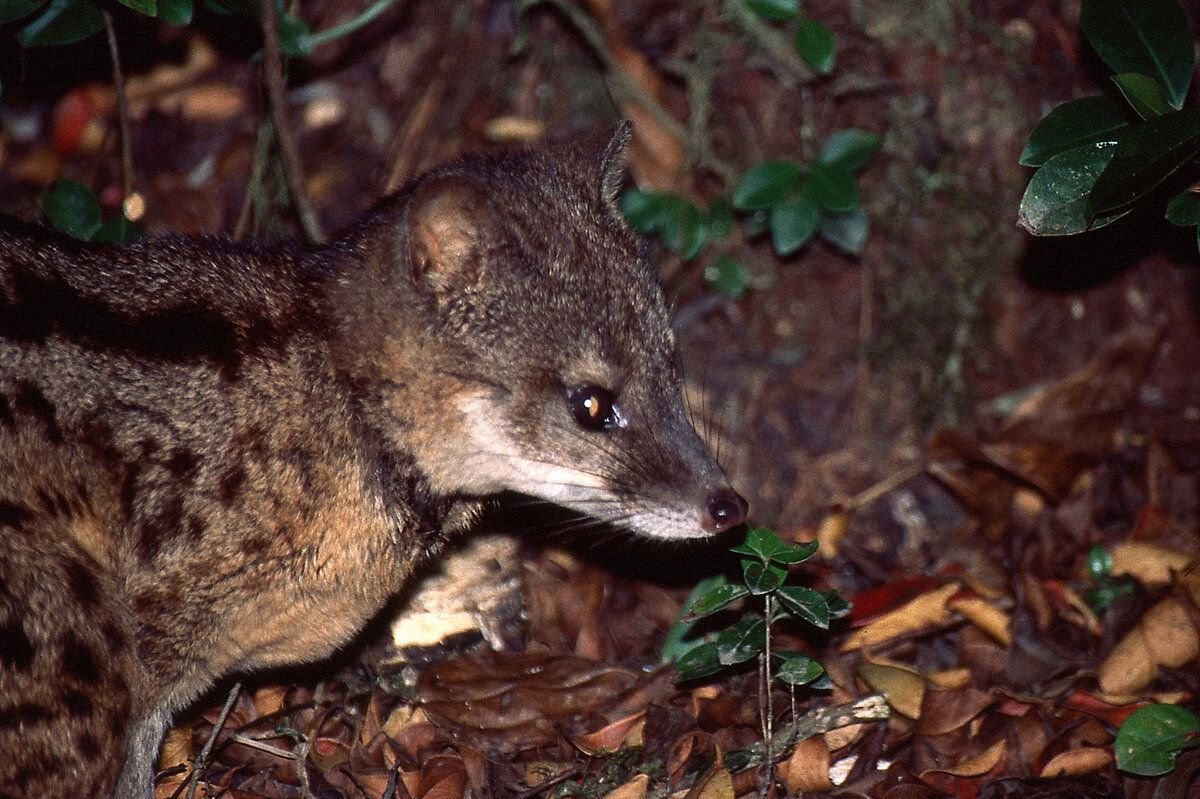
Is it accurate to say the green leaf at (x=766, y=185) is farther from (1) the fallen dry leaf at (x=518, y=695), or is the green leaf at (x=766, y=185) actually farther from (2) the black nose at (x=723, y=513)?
(1) the fallen dry leaf at (x=518, y=695)

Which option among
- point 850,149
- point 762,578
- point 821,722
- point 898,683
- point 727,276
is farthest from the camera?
point 727,276

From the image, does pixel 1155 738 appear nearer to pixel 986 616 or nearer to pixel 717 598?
pixel 986 616

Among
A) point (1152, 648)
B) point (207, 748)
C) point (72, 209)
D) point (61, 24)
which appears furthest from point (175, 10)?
point (1152, 648)

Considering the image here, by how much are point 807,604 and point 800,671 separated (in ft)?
0.90

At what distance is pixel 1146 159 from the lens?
429 centimetres

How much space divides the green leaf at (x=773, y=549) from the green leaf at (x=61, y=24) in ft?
12.1

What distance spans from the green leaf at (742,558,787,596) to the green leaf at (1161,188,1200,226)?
2.05 metres

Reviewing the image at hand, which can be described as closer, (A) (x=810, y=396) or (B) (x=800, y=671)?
(B) (x=800, y=671)

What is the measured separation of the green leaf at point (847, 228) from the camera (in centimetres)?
632

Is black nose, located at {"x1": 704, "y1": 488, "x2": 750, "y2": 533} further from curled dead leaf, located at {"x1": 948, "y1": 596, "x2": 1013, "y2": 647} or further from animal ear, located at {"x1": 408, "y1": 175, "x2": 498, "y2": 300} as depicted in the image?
curled dead leaf, located at {"x1": 948, "y1": 596, "x2": 1013, "y2": 647}

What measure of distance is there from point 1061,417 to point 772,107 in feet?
7.21

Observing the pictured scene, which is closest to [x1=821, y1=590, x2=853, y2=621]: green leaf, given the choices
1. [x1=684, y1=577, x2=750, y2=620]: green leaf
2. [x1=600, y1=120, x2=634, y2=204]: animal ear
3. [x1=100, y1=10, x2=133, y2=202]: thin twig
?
[x1=684, y1=577, x2=750, y2=620]: green leaf

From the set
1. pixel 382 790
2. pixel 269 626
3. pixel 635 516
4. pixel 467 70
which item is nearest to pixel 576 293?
pixel 635 516

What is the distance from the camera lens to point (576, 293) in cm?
454
